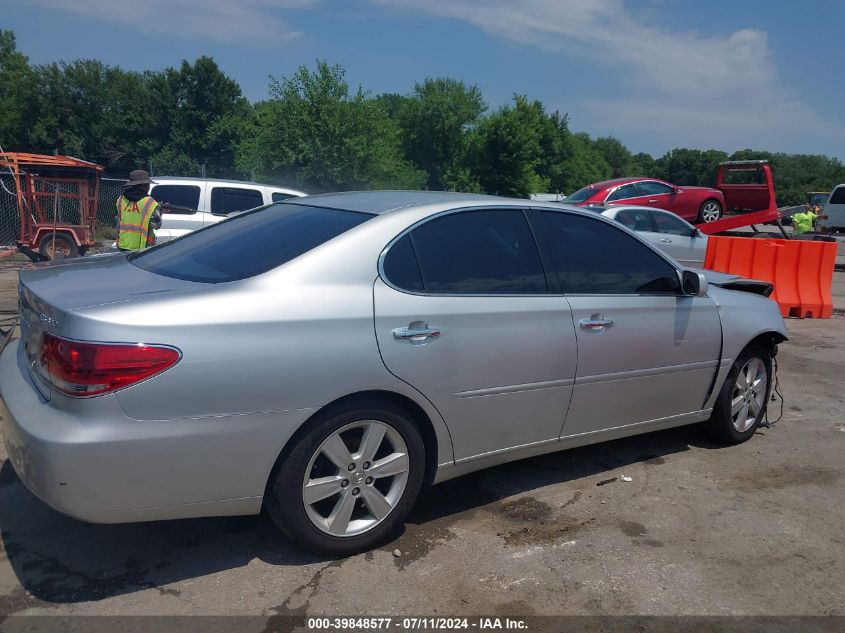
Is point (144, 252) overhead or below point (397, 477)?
overhead

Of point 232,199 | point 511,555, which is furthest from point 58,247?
point 511,555

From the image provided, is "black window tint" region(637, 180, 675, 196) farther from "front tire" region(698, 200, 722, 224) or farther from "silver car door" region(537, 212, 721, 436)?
"silver car door" region(537, 212, 721, 436)

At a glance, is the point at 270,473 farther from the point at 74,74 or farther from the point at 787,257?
the point at 74,74

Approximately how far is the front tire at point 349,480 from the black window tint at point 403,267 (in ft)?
1.90

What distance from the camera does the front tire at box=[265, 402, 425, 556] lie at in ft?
10.5

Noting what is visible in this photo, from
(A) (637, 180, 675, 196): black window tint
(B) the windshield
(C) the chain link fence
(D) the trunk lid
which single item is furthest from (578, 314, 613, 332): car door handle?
(C) the chain link fence

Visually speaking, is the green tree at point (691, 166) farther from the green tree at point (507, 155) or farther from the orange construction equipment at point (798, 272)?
the orange construction equipment at point (798, 272)

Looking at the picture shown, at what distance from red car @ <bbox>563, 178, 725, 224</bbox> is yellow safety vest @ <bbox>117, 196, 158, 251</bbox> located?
1010 centimetres

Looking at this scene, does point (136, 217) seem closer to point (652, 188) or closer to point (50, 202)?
point (50, 202)

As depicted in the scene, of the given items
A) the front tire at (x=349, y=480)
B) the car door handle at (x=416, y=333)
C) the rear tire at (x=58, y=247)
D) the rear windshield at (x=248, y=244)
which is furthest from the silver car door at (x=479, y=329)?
the rear tire at (x=58, y=247)

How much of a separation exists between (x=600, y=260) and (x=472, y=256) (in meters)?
0.92

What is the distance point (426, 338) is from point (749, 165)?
1561 cm

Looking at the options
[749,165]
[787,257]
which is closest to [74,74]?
[749,165]

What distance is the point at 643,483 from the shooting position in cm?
450
